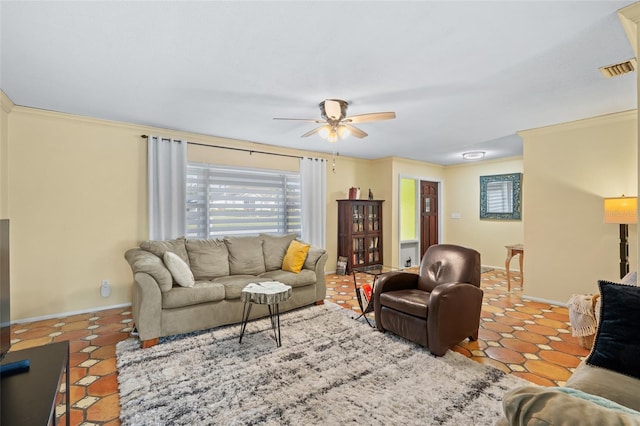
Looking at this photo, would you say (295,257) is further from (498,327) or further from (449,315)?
(498,327)

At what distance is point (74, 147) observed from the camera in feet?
11.5

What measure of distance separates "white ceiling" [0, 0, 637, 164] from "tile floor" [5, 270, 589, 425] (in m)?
2.41

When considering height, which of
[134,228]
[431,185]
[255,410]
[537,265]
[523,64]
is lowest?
[255,410]

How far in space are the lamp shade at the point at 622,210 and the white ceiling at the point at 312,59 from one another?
1.05 m

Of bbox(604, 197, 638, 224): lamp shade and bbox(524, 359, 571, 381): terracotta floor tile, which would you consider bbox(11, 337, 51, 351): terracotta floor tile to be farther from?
bbox(604, 197, 638, 224): lamp shade

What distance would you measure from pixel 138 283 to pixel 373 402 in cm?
227

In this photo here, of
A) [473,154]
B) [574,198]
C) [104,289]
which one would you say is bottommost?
[104,289]

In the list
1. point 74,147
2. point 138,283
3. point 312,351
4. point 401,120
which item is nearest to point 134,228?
point 74,147

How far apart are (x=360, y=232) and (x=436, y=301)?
11.1 ft

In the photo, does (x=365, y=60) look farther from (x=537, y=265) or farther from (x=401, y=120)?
(x=537, y=265)

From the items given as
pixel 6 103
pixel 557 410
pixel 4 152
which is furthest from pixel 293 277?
pixel 6 103

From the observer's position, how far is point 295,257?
12.6 ft

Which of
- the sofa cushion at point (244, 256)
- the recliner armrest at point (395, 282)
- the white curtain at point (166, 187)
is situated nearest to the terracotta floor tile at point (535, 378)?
the recliner armrest at point (395, 282)

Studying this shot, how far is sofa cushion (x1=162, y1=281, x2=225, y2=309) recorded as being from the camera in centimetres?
280
